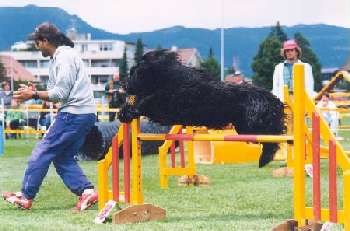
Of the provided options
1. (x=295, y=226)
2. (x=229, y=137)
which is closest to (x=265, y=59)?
(x=229, y=137)

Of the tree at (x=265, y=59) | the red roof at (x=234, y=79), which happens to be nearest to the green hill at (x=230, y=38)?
the tree at (x=265, y=59)

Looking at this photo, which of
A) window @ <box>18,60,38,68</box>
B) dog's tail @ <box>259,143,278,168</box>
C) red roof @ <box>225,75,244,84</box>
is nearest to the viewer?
red roof @ <box>225,75,244,84</box>

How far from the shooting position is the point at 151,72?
17.4 ft

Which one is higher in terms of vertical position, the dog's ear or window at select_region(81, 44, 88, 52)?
window at select_region(81, 44, 88, 52)

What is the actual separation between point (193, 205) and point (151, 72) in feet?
4.91

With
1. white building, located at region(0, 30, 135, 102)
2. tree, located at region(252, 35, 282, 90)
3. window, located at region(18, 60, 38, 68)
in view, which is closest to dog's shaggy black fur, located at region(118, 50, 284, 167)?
tree, located at region(252, 35, 282, 90)

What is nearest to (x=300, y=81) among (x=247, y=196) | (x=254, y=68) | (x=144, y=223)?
(x=144, y=223)

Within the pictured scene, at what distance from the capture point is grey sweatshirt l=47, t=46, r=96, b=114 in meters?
6.11

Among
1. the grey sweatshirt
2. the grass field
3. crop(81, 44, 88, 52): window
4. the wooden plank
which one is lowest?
the grass field

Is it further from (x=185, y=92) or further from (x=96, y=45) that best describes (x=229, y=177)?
(x=96, y=45)

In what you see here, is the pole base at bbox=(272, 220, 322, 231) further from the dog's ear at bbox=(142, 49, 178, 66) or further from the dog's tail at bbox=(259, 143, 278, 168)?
the dog's ear at bbox=(142, 49, 178, 66)

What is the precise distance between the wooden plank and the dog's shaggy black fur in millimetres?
609

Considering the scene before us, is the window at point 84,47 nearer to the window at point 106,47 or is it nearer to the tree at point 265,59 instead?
the window at point 106,47

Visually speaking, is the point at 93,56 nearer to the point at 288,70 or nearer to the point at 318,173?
the point at 288,70
